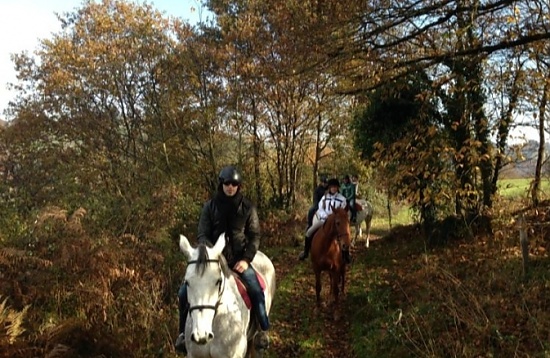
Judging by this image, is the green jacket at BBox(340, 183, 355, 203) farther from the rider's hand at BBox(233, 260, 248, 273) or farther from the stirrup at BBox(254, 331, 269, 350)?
the rider's hand at BBox(233, 260, 248, 273)

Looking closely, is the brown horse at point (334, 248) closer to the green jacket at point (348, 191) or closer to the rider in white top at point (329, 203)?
the rider in white top at point (329, 203)

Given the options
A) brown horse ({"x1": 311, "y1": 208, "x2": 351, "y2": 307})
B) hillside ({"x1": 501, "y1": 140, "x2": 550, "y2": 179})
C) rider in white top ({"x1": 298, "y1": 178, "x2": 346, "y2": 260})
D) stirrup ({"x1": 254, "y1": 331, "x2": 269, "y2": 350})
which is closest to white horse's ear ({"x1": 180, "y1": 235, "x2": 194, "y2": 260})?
stirrup ({"x1": 254, "y1": 331, "x2": 269, "y2": 350})

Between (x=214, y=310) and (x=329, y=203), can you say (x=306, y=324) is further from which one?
(x=214, y=310)

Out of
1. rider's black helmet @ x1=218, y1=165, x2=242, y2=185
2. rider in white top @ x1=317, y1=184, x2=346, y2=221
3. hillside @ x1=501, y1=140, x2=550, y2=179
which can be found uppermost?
hillside @ x1=501, y1=140, x2=550, y2=179

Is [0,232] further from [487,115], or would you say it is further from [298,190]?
[298,190]

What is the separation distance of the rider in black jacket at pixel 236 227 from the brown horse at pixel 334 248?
11.6 feet

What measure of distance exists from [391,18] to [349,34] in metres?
0.84

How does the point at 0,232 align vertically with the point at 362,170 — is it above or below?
below

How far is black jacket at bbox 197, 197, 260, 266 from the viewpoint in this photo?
5254mm

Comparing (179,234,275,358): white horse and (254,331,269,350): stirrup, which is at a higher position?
(179,234,275,358): white horse

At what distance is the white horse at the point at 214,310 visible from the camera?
3.93 meters

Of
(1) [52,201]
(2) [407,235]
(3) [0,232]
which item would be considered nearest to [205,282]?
(3) [0,232]

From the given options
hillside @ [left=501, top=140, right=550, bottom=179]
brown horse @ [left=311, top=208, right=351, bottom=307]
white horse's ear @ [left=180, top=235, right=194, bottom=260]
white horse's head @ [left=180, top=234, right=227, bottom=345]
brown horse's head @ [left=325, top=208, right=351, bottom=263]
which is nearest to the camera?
white horse's head @ [left=180, top=234, right=227, bottom=345]

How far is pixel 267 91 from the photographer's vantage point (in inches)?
762
